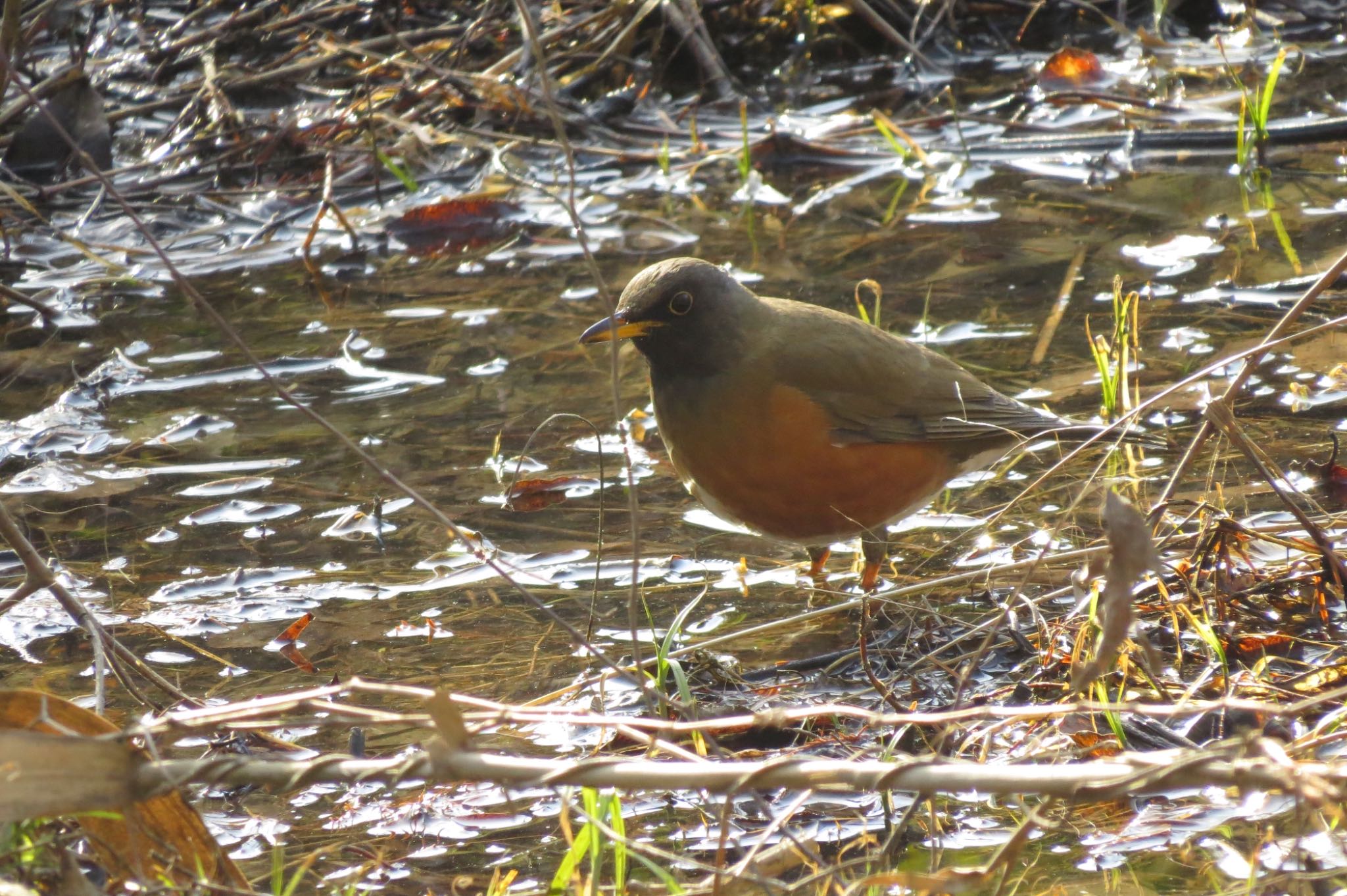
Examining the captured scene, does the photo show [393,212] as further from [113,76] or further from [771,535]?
[771,535]

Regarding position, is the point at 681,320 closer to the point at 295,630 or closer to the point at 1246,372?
the point at 295,630

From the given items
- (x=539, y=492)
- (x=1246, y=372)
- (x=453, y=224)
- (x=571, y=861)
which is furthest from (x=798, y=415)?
(x=453, y=224)

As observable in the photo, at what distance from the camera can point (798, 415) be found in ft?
15.0

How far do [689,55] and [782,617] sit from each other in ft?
18.6

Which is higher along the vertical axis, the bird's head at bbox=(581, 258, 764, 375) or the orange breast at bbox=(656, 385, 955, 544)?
the bird's head at bbox=(581, 258, 764, 375)

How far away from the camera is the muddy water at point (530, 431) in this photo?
3.91 meters

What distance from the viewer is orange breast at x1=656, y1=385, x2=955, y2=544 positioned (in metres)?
4.47

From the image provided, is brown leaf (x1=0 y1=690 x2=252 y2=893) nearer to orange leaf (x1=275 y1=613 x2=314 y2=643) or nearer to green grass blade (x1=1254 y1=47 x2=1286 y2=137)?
orange leaf (x1=275 y1=613 x2=314 y2=643)

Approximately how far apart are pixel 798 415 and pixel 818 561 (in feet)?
1.87

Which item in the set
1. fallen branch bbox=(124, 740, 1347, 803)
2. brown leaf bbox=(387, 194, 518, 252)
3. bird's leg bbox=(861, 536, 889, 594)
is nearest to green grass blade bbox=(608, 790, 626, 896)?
fallen branch bbox=(124, 740, 1347, 803)

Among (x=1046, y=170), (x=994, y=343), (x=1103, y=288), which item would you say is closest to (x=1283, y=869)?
(x=994, y=343)

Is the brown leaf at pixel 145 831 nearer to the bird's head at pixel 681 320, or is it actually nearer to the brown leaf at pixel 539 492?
the bird's head at pixel 681 320

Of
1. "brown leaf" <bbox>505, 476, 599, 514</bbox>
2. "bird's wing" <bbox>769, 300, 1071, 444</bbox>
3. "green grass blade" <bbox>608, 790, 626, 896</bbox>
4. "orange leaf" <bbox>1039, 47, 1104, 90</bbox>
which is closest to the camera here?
"green grass blade" <bbox>608, 790, 626, 896</bbox>

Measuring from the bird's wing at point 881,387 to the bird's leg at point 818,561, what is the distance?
1.47 ft
